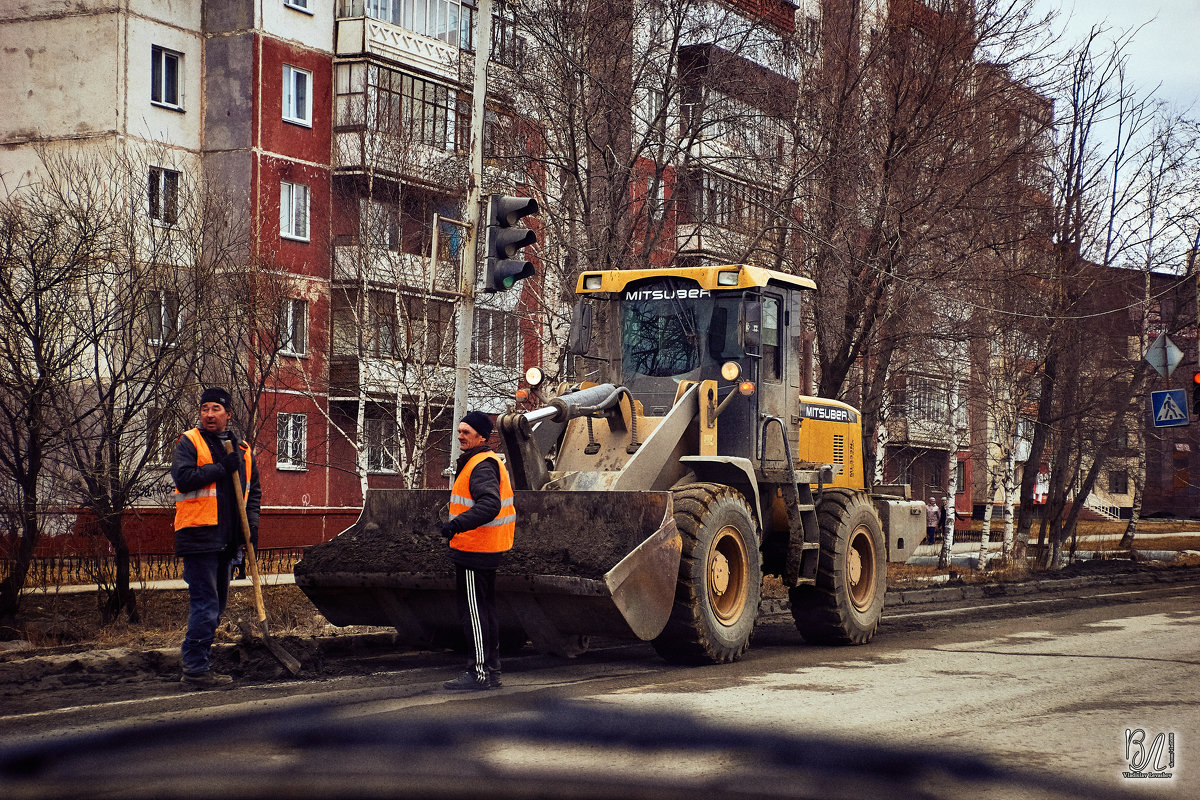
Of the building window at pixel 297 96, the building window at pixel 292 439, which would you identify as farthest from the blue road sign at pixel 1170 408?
the building window at pixel 297 96

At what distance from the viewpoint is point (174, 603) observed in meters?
15.8

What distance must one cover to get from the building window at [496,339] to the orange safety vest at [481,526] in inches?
611

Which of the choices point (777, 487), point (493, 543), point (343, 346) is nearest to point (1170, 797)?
point (493, 543)

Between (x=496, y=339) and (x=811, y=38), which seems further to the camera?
(x=496, y=339)

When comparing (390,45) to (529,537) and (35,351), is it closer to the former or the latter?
(35,351)

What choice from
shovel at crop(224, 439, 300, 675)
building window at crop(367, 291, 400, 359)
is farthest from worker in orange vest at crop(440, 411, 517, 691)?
building window at crop(367, 291, 400, 359)

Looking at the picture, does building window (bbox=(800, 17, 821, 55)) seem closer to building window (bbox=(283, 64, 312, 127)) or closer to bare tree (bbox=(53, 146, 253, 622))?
bare tree (bbox=(53, 146, 253, 622))

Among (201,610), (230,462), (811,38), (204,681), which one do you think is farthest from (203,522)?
(811,38)

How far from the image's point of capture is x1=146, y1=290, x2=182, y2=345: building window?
538 inches

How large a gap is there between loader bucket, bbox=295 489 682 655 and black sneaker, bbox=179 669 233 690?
4.91ft

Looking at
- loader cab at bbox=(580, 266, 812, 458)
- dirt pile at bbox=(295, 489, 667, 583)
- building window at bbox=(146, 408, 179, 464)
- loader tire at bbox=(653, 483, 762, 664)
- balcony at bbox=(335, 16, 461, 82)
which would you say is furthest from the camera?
balcony at bbox=(335, 16, 461, 82)

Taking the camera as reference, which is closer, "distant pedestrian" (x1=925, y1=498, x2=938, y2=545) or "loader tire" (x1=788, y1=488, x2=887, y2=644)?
"loader tire" (x1=788, y1=488, x2=887, y2=644)

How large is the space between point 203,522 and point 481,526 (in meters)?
1.95

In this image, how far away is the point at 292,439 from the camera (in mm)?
31594
